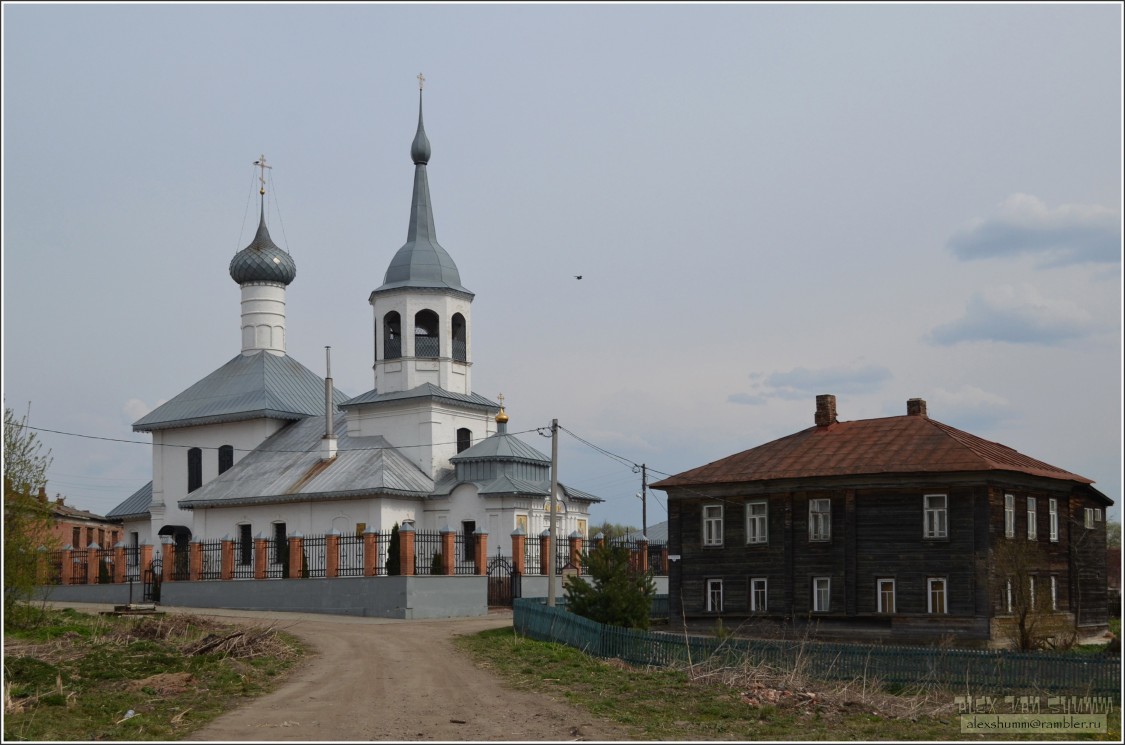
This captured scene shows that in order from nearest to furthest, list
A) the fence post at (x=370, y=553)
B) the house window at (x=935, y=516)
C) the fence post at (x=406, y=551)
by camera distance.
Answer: the house window at (x=935, y=516) < the fence post at (x=406, y=551) < the fence post at (x=370, y=553)

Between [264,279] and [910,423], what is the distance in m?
28.8

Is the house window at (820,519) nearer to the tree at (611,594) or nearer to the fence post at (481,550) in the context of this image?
the tree at (611,594)

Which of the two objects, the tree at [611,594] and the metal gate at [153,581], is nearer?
the tree at [611,594]

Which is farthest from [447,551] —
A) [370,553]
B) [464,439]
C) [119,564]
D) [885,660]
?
[885,660]

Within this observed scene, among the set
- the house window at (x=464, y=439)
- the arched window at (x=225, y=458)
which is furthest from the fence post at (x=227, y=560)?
the arched window at (x=225, y=458)

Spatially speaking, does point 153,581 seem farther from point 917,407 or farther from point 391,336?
point 917,407

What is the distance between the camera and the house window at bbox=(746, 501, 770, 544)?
3284cm

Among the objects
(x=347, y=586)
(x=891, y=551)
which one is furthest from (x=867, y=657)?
(x=347, y=586)

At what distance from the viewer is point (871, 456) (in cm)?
3161

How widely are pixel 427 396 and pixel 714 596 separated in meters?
13.9

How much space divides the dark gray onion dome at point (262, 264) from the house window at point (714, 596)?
25968 mm

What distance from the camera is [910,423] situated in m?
33.1

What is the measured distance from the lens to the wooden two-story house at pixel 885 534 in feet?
96.7

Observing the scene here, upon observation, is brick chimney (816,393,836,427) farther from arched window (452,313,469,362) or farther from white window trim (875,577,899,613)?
arched window (452,313,469,362)
